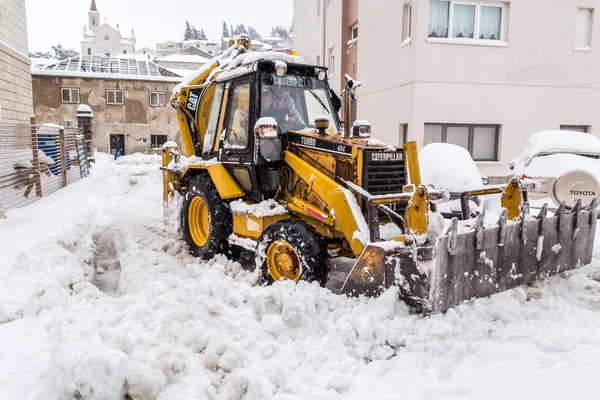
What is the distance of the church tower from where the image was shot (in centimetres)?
10919

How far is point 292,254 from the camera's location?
15.9 ft

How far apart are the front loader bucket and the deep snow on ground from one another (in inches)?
4.7

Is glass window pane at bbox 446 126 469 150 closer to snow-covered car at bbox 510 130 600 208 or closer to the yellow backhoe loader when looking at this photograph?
snow-covered car at bbox 510 130 600 208

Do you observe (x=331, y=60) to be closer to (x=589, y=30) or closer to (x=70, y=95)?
(x=589, y=30)

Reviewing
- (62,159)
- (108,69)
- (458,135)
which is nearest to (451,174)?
(458,135)

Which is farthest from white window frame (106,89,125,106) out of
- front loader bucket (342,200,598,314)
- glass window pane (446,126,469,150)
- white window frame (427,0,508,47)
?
front loader bucket (342,200,598,314)

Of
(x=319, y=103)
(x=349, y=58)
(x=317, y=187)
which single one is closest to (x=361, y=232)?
(x=317, y=187)

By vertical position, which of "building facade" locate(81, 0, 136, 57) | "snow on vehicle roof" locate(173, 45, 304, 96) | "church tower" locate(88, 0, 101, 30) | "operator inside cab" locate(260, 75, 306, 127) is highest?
"church tower" locate(88, 0, 101, 30)

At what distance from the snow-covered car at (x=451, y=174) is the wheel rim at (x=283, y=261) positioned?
10.0 ft

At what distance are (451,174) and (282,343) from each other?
16.0 ft

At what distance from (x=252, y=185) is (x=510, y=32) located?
9.52m

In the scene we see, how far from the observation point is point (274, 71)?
5754mm

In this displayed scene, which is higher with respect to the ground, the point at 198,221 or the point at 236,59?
the point at 236,59

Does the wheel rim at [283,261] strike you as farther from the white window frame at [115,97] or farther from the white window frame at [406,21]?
the white window frame at [115,97]
